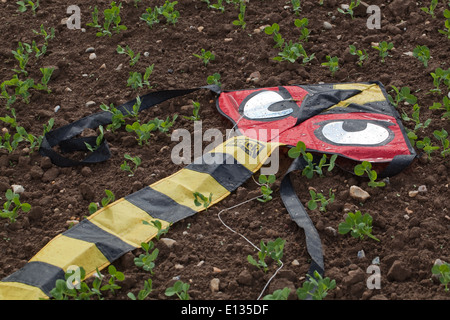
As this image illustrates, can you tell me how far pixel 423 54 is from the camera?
4.12 m

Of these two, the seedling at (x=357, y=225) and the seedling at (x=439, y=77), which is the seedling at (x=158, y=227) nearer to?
the seedling at (x=357, y=225)

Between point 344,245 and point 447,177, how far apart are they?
750 millimetres

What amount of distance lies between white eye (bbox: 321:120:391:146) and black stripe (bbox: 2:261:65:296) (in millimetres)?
1631

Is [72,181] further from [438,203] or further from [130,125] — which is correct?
[438,203]

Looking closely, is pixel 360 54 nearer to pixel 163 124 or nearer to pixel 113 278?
pixel 163 124

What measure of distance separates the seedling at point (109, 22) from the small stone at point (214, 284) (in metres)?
2.42

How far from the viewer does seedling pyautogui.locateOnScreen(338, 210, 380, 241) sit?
9.87 ft

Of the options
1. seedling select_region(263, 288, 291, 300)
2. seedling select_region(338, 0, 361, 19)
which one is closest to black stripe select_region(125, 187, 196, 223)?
seedling select_region(263, 288, 291, 300)

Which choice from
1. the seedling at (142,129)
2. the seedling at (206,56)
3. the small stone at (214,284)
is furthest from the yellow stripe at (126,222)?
the seedling at (206,56)

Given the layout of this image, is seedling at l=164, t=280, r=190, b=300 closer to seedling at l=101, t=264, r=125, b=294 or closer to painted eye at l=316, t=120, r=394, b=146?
seedling at l=101, t=264, r=125, b=294

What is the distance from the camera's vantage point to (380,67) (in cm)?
420

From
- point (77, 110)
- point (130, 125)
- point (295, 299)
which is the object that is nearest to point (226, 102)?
point (130, 125)
